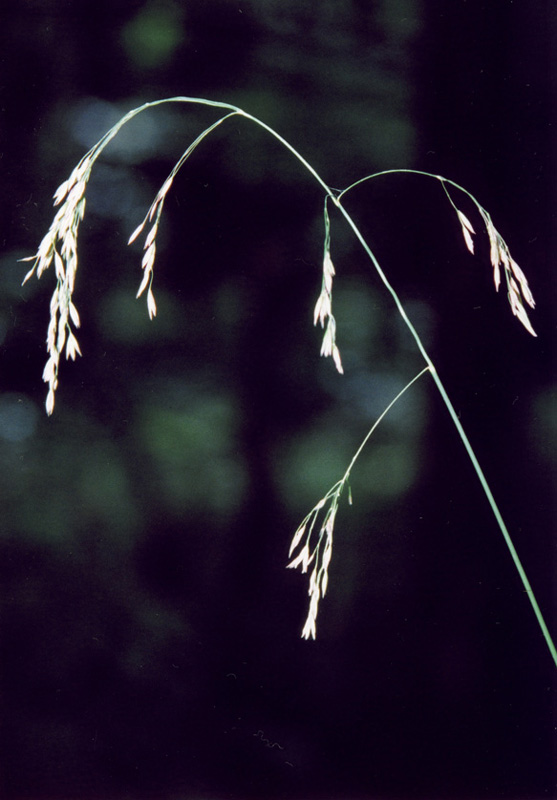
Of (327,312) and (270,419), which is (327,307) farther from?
(270,419)

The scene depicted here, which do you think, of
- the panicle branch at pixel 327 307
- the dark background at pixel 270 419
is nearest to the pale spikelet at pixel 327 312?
the panicle branch at pixel 327 307

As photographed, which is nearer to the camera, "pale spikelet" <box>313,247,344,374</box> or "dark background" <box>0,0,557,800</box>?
"pale spikelet" <box>313,247,344,374</box>

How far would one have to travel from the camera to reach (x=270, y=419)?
2.50 ft

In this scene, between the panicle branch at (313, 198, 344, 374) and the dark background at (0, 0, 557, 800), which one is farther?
the dark background at (0, 0, 557, 800)

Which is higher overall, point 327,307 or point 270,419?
point 327,307

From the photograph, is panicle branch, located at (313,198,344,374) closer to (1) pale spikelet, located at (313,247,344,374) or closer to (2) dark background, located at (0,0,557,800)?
(1) pale spikelet, located at (313,247,344,374)

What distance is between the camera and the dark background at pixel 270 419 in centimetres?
75

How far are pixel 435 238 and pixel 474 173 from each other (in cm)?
8

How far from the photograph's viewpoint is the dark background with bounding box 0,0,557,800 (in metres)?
0.75

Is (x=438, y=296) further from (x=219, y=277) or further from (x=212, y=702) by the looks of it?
(x=212, y=702)

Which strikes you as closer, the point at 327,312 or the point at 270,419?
the point at 327,312

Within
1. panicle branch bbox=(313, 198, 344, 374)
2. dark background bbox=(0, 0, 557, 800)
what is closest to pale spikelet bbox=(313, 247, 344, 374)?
panicle branch bbox=(313, 198, 344, 374)

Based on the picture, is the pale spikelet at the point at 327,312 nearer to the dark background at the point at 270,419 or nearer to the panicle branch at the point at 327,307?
the panicle branch at the point at 327,307

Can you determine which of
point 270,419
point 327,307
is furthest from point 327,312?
point 270,419
